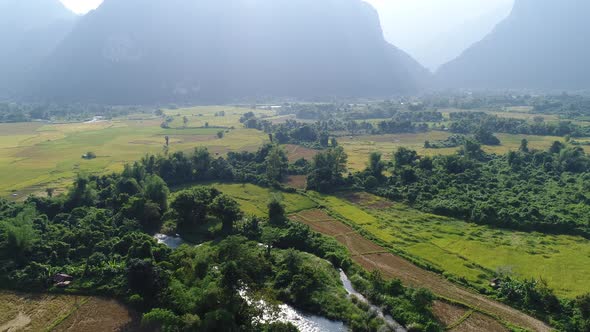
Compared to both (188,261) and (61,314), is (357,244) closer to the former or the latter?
(188,261)

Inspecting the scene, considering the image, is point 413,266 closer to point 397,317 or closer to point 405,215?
point 397,317

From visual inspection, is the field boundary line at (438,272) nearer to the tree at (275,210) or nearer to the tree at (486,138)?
the tree at (275,210)

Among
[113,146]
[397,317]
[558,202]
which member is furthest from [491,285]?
[113,146]

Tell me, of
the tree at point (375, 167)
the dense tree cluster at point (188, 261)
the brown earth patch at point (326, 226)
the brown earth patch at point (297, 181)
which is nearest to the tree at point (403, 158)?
the tree at point (375, 167)

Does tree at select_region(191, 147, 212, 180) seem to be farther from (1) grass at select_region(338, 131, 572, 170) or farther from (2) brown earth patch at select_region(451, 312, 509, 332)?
(2) brown earth patch at select_region(451, 312, 509, 332)

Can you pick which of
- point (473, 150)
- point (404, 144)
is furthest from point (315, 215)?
point (404, 144)

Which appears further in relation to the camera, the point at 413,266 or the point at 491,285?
the point at 413,266

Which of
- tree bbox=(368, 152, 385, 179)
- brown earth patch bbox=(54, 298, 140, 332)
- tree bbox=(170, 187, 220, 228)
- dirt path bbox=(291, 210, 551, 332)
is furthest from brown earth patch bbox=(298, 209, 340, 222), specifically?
brown earth patch bbox=(54, 298, 140, 332)
